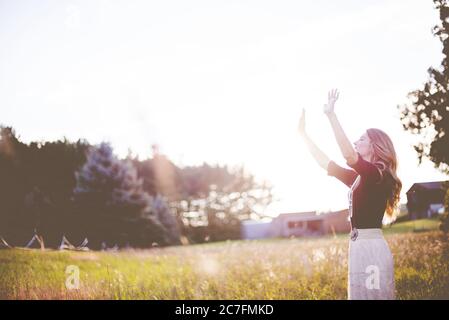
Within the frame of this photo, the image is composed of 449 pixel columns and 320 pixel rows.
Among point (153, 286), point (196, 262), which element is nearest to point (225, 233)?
point (196, 262)

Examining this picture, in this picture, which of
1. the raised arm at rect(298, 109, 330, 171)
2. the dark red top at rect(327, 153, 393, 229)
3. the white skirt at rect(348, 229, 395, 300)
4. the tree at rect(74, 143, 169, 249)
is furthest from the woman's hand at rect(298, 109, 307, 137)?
the tree at rect(74, 143, 169, 249)

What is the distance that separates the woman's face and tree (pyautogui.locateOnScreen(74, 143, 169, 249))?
482 cm

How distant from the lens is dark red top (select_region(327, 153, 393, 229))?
254cm

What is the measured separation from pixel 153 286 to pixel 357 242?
3874 mm

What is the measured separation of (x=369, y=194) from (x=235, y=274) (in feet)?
13.8

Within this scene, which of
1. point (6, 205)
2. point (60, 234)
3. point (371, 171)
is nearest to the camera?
point (371, 171)

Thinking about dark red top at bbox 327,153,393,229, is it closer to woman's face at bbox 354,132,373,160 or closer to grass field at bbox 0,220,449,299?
woman's face at bbox 354,132,373,160

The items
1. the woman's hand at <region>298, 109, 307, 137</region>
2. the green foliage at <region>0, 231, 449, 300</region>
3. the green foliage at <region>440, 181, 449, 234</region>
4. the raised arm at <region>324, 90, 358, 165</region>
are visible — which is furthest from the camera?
→ the green foliage at <region>440, 181, 449, 234</region>

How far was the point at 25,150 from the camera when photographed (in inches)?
223

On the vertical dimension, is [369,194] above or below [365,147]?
below

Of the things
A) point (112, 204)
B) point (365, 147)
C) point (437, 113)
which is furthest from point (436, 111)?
point (112, 204)

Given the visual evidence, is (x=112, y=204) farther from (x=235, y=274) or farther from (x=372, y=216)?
(x=372, y=216)

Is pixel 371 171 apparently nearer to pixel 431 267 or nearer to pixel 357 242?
pixel 357 242

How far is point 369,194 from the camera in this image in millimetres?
2609
